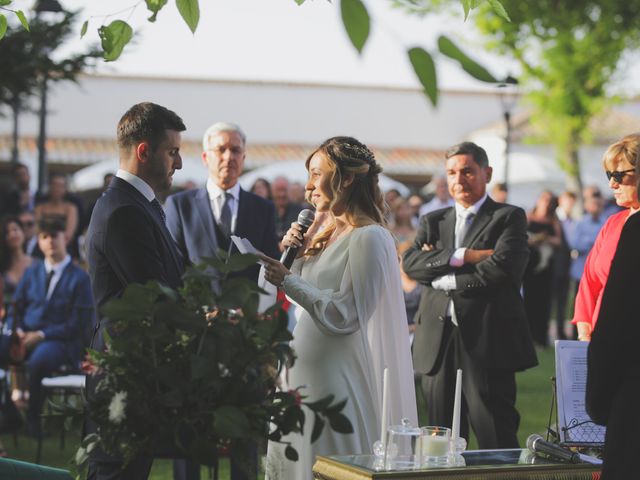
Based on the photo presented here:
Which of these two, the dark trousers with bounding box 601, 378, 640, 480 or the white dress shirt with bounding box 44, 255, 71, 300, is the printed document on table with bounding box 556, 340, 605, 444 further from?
the white dress shirt with bounding box 44, 255, 71, 300

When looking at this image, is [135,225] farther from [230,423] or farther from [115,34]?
[230,423]

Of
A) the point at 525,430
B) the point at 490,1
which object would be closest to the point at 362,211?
the point at 490,1

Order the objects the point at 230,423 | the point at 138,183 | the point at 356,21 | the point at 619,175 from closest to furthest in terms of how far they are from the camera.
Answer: the point at 356,21 < the point at 230,423 < the point at 138,183 < the point at 619,175

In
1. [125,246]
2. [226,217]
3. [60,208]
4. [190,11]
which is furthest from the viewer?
[60,208]

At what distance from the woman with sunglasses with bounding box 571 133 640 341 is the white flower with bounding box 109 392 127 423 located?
3177 mm

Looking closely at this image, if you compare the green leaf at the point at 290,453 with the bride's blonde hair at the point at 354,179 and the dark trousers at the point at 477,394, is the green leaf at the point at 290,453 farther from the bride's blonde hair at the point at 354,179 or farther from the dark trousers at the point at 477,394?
the dark trousers at the point at 477,394

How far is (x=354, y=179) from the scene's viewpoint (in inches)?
211

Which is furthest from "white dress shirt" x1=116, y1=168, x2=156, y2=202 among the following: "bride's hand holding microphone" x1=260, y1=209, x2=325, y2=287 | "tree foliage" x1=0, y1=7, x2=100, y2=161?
"tree foliage" x1=0, y1=7, x2=100, y2=161

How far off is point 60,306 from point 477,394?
4.40 m

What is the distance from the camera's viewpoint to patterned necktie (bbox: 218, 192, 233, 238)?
766cm

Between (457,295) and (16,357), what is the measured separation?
4.43 meters

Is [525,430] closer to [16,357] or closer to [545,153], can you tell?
[16,357]

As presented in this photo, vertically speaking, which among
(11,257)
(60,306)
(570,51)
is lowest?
(60,306)

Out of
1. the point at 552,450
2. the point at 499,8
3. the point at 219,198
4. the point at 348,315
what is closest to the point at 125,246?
the point at 348,315
